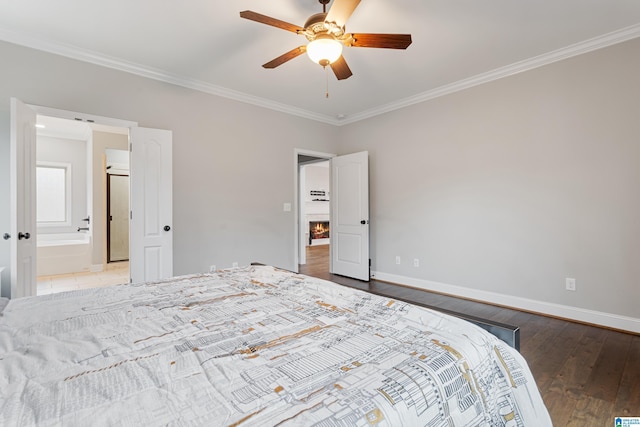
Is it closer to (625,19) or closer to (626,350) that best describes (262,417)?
(626,350)

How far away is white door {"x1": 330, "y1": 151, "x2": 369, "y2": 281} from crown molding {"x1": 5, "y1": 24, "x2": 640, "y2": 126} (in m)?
0.92

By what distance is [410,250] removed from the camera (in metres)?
4.32

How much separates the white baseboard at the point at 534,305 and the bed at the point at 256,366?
2.62 m

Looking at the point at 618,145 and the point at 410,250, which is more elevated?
the point at 618,145

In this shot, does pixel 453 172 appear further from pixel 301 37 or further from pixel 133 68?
pixel 133 68

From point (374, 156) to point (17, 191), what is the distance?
410 cm

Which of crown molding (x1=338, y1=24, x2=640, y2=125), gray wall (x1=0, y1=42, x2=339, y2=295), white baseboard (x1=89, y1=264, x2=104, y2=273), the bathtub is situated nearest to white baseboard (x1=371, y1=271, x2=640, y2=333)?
gray wall (x1=0, y1=42, x2=339, y2=295)

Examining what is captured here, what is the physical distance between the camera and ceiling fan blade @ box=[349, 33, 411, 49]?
6.66ft

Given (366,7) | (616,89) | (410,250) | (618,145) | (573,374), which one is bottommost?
(573,374)

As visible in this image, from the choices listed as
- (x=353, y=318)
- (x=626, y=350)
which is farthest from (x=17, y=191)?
(x=626, y=350)

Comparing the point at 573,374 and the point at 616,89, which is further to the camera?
the point at 616,89

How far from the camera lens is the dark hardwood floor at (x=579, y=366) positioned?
1697 millimetres

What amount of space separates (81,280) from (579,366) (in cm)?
621

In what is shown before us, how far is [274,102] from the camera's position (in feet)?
14.2
